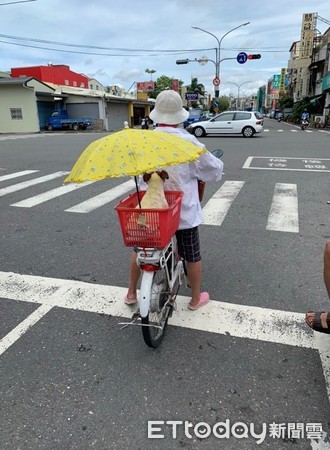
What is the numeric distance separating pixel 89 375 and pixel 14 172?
8843 millimetres

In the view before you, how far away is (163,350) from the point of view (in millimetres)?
2592

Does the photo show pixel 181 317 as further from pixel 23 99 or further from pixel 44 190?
pixel 23 99

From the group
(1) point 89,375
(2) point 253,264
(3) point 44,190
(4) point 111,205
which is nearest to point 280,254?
(2) point 253,264

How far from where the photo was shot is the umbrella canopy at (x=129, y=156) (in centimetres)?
193

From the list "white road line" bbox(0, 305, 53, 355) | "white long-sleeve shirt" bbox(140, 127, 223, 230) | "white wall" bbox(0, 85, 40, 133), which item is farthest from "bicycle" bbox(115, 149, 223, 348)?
"white wall" bbox(0, 85, 40, 133)

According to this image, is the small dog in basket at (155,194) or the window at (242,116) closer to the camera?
the small dog in basket at (155,194)

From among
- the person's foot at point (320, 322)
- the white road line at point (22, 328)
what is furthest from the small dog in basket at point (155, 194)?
the white road line at point (22, 328)

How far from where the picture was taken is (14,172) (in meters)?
9.99

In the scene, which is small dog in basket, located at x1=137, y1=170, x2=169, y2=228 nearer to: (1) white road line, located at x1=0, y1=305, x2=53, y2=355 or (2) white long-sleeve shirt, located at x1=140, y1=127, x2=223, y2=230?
(2) white long-sleeve shirt, located at x1=140, y1=127, x2=223, y2=230

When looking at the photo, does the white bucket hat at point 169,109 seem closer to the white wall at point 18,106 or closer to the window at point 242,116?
the window at point 242,116

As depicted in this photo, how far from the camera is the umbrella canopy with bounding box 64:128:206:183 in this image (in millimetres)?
1926

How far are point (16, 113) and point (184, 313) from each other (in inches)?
1300

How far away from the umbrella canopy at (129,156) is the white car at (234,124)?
1874 cm

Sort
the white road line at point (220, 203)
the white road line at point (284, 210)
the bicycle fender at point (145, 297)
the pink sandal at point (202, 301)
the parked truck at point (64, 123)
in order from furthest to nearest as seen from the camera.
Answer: the parked truck at point (64, 123)
the white road line at point (220, 203)
the white road line at point (284, 210)
the pink sandal at point (202, 301)
the bicycle fender at point (145, 297)
